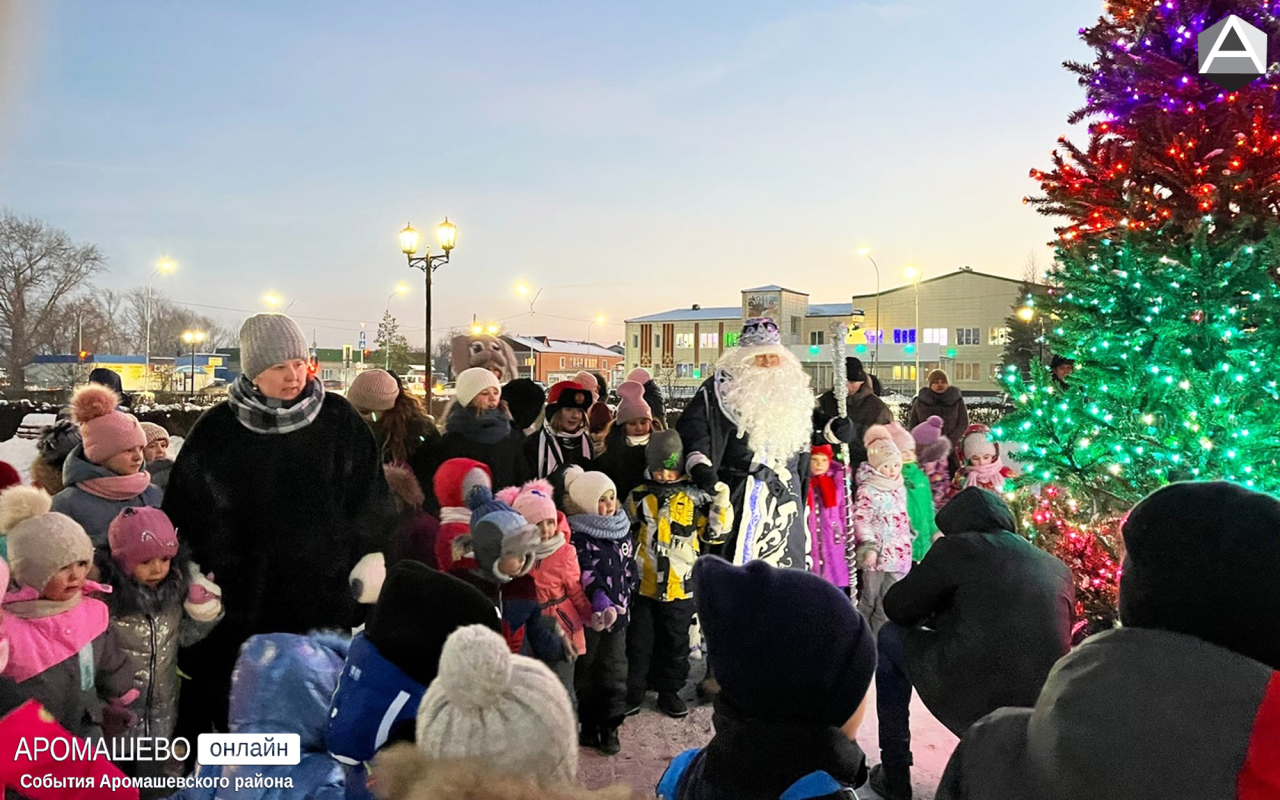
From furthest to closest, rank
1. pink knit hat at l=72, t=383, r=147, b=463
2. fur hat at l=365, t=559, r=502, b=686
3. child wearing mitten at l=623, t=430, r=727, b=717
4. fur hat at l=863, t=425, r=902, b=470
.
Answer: fur hat at l=863, t=425, r=902, b=470
child wearing mitten at l=623, t=430, r=727, b=717
pink knit hat at l=72, t=383, r=147, b=463
fur hat at l=365, t=559, r=502, b=686

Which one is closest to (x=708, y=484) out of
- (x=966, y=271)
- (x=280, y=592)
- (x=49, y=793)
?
(x=280, y=592)

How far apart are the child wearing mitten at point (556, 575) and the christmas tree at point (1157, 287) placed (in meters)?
3.12

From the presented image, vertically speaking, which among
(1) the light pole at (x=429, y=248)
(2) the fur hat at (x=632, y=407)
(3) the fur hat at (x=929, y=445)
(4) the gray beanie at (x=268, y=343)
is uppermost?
(1) the light pole at (x=429, y=248)

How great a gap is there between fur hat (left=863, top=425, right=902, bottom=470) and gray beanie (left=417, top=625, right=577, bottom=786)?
4521 millimetres

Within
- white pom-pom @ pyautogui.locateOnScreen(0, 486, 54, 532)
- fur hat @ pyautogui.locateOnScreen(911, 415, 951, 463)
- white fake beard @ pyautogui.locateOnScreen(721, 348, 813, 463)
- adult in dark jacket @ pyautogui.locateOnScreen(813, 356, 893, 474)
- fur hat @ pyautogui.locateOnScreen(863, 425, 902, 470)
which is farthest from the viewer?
fur hat @ pyautogui.locateOnScreen(911, 415, 951, 463)

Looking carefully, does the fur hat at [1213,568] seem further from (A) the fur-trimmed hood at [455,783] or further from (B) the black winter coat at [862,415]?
(B) the black winter coat at [862,415]

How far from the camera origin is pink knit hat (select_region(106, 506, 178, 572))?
3.20 meters

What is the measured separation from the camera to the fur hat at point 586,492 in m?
4.66

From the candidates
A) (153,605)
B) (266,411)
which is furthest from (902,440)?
(153,605)

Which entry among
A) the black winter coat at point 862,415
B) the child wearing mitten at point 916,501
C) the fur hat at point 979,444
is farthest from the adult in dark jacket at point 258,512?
the fur hat at point 979,444

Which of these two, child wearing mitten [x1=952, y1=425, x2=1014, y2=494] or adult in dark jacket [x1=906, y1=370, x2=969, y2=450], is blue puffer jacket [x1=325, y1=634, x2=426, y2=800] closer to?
child wearing mitten [x1=952, y1=425, x2=1014, y2=494]

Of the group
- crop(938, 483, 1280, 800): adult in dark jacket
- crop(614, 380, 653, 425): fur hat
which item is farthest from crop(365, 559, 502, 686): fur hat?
crop(614, 380, 653, 425): fur hat

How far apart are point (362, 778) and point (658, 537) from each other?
3073 millimetres

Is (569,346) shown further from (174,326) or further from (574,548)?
(574,548)
